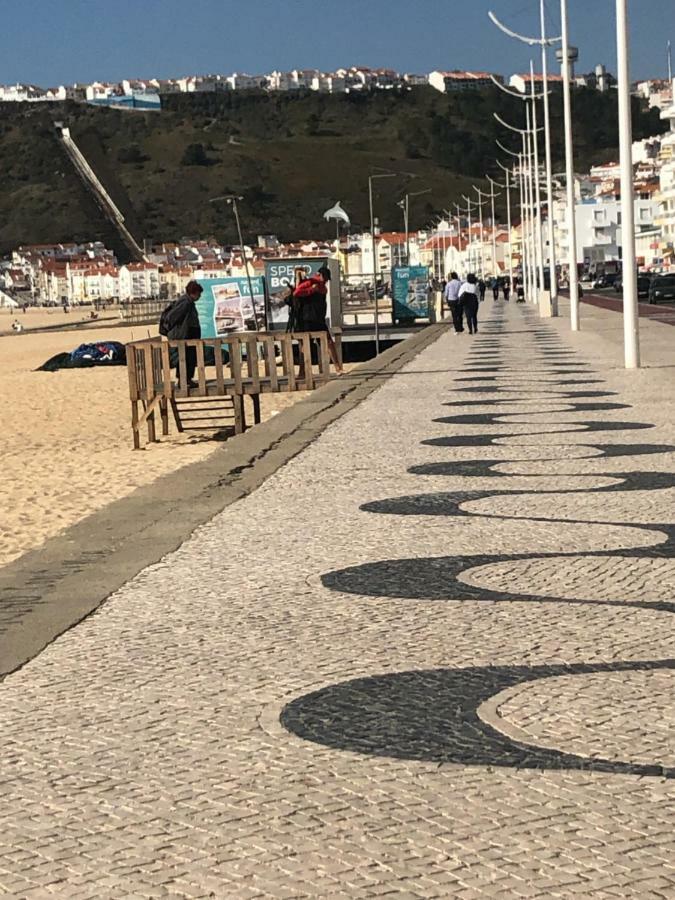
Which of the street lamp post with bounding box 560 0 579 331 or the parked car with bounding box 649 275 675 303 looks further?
the parked car with bounding box 649 275 675 303

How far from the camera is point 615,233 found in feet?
655

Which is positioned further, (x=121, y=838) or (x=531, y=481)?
(x=531, y=481)

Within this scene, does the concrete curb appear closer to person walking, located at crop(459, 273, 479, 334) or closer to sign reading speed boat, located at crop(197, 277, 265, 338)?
sign reading speed boat, located at crop(197, 277, 265, 338)

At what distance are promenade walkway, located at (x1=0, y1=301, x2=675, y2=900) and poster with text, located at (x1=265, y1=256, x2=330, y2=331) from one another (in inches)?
1202

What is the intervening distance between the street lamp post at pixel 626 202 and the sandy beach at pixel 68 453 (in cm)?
534

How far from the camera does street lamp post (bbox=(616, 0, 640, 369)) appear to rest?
80.6 ft

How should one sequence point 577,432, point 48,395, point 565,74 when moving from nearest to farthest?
point 577,432, point 48,395, point 565,74

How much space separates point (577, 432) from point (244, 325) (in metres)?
24.6

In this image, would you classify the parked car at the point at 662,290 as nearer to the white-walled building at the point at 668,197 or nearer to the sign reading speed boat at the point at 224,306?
the sign reading speed boat at the point at 224,306

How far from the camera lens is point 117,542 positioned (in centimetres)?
972

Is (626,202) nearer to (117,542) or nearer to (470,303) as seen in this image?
(117,542)

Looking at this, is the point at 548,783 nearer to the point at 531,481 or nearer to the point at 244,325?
the point at 531,481

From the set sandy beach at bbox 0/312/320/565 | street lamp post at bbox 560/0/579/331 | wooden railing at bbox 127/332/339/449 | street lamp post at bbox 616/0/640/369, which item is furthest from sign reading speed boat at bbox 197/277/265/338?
wooden railing at bbox 127/332/339/449

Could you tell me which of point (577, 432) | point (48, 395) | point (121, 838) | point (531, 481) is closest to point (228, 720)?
point (121, 838)
